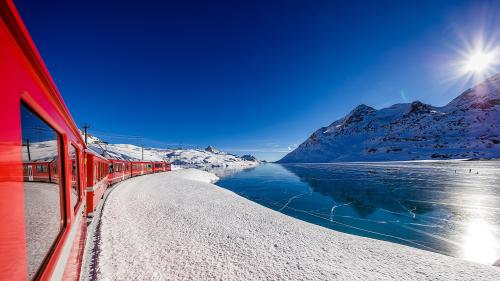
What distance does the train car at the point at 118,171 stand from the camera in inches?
749

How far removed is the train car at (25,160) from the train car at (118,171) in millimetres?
18160

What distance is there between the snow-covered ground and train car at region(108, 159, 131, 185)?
1187 centimetres

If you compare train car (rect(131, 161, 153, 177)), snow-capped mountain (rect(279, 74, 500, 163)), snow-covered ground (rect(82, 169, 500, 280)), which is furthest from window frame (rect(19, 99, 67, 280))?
snow-capped mountain (rect(279, 74, 500, 163))

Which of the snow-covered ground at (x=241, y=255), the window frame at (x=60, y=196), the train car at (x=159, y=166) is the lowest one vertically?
the snow-covered ground at (x=241, y=255)

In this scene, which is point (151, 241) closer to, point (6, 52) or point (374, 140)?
point (6, 52)

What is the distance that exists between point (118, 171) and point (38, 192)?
22.7 metres

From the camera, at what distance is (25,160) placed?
1582mm

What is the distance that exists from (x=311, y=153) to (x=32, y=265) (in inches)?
6855

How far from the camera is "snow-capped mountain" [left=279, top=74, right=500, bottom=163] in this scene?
9931 cm

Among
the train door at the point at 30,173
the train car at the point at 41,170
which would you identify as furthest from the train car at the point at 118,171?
the train door at the point at 30,173

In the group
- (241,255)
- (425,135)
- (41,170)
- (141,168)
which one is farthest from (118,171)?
(425,135)

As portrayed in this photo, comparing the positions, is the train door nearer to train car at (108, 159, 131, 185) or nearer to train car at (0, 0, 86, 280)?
train car at (0, 0, 86, 280)

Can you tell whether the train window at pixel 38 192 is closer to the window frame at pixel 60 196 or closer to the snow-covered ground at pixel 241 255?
the window frame at pixel 60 196

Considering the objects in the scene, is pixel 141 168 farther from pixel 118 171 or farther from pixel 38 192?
pixel 38 192
